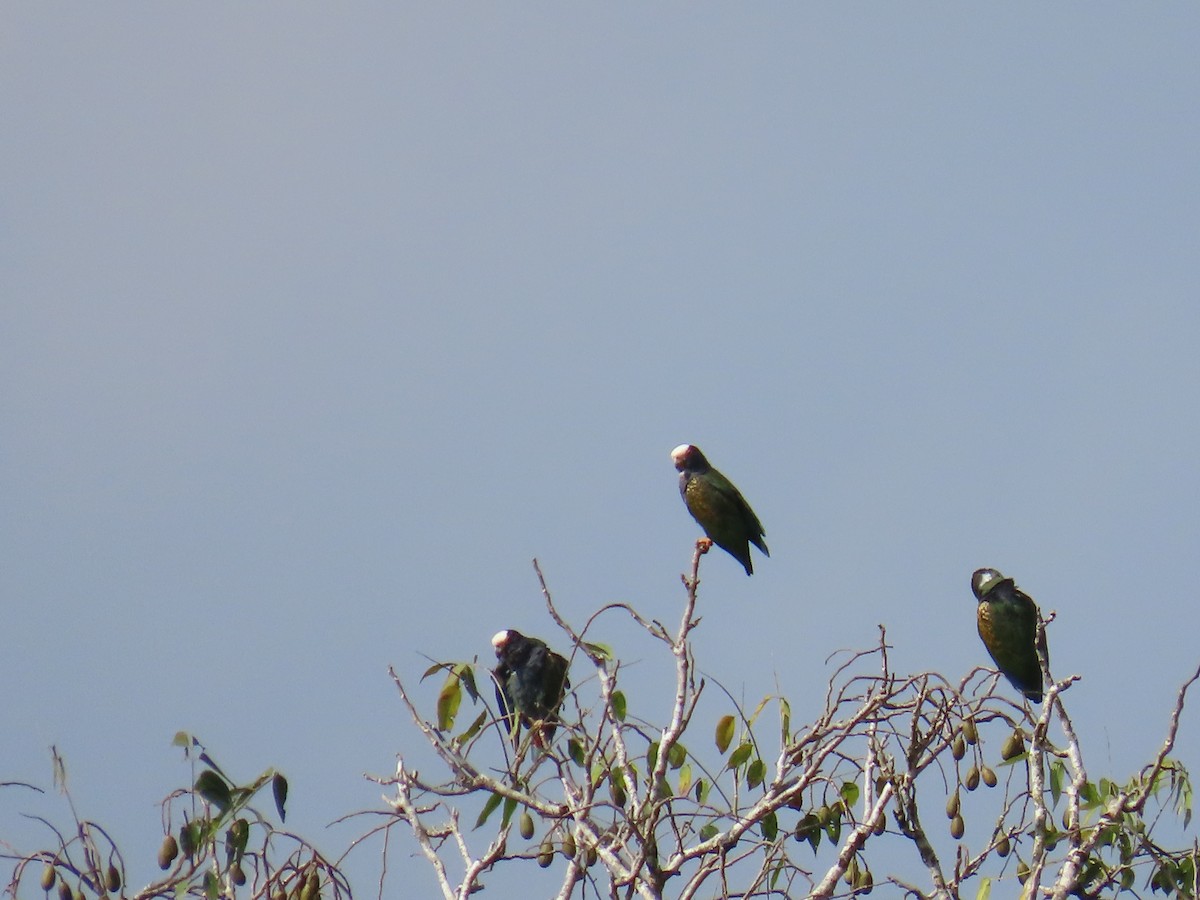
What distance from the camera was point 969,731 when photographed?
18.1ft

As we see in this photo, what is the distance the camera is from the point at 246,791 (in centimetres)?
430

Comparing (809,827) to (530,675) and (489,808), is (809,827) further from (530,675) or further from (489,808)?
A: (530,675)

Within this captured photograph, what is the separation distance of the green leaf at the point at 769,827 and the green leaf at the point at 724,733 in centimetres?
27

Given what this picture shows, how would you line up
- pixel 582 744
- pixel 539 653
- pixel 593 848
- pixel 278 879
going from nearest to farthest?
pixel 278 879 < pixel 593 848 < pixel 582 744 < pixel 539 653

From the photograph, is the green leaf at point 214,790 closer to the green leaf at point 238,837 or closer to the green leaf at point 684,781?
the green leaf at point 238,837

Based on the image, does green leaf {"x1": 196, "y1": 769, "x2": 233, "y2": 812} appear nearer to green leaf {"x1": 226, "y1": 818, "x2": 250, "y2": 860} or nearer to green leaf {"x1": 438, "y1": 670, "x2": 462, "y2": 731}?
green leaf {"x1": 226, "y1": 818, "x2": 250, "y2": 860}

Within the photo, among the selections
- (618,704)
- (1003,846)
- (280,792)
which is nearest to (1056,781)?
(1003,846)

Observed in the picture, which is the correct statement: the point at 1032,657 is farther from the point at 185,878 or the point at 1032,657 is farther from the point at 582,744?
the point at 185,878

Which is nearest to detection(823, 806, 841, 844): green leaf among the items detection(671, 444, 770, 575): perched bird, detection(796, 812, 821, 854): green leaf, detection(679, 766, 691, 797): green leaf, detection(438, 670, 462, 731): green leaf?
detection(796, 812, 821, 854): green leaf

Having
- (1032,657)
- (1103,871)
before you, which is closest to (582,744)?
(1103,871)

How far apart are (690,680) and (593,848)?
2.18 ft

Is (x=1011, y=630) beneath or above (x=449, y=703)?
above

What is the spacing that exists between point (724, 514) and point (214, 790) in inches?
196

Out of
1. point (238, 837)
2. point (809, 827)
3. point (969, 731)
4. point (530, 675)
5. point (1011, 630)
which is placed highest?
point (1011, 630)
